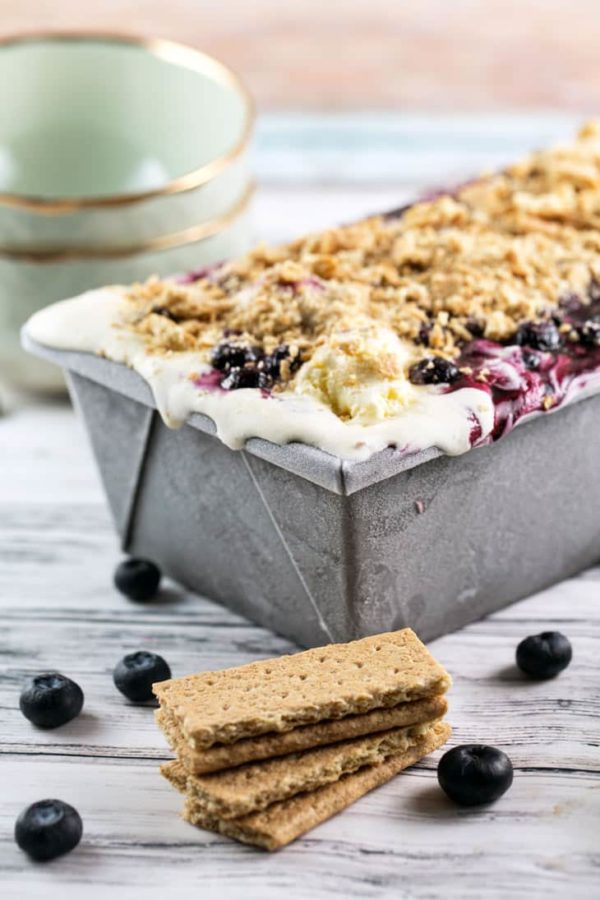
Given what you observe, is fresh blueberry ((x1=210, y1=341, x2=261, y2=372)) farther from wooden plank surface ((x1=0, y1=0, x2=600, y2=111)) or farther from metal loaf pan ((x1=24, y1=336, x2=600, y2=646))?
wooden plank surface ((x1=0, y1=0, x2=600, y2=111))

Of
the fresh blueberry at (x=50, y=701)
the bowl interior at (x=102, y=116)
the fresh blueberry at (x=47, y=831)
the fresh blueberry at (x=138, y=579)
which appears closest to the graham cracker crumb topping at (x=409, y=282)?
the fresh blueberry at (x=138, y=579)

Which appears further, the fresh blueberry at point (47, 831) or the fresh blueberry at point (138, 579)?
the fresh blueberry at point (138, 579)

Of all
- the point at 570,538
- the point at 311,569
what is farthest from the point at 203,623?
the point at 570,538

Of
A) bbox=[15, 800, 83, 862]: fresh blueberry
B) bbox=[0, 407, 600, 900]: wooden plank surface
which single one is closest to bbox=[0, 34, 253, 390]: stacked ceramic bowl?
bbox=[0, 407, 600, 900]: wooden plank surface

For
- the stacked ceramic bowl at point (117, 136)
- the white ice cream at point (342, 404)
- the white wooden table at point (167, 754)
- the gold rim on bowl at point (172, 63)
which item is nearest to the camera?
the white wooden table at point (167, 754)

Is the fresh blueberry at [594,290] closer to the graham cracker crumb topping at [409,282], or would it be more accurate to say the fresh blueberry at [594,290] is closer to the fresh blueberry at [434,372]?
the graham cracker crumb topping at [409,282]

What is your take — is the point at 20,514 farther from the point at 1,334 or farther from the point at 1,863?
the point at 1,863
